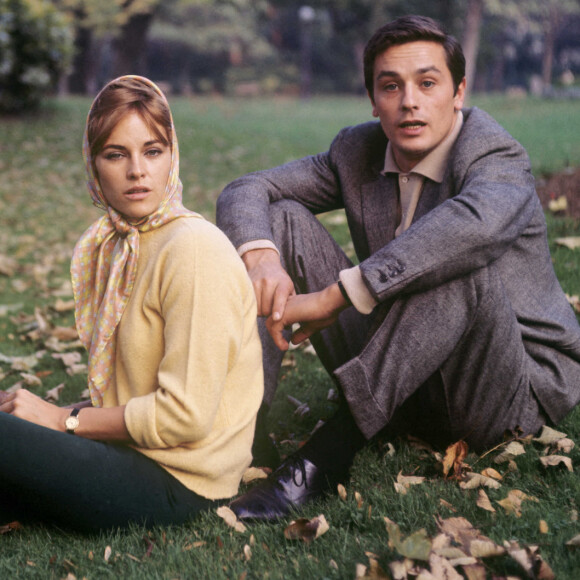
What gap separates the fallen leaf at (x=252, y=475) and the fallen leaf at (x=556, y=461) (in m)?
1.05

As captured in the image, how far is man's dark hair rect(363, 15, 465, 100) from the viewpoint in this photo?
2926 mm

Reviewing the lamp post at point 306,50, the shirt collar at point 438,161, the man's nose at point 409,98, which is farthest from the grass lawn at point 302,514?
the lamp post at point 306,50

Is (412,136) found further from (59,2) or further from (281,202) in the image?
(59,2)

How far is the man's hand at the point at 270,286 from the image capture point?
8.91ft

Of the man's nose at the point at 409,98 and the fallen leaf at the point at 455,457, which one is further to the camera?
the man's nose at the point at 409,98

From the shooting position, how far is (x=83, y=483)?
7.32 ft

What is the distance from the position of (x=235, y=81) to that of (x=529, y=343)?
38808 millimetres

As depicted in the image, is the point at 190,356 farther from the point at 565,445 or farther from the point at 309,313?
the point at 565,445

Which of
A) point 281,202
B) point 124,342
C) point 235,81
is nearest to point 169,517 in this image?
point 124,342

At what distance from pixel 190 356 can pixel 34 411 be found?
22.4 inches

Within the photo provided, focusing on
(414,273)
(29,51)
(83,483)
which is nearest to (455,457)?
(414,273)

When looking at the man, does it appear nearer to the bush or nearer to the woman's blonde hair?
the woman's blonde hair

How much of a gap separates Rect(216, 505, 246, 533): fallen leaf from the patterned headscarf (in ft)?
1.75

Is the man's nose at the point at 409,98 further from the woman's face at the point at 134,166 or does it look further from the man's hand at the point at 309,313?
the woman's face at the point at 134,166
